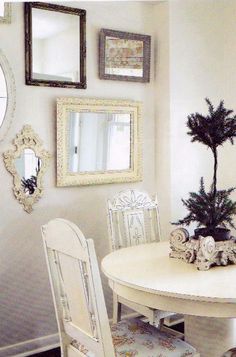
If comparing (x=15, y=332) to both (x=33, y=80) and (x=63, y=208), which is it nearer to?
(x=63, y=208)

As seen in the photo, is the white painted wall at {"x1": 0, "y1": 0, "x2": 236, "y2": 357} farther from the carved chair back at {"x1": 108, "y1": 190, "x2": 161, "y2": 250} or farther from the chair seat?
the chair seat

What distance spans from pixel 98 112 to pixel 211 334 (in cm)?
155

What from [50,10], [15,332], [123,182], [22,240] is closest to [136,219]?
[123,182]

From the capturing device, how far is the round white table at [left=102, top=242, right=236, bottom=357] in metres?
1.90

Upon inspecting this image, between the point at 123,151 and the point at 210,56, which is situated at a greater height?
the point at 210,56

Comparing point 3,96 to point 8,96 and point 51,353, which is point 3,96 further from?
point 51,353

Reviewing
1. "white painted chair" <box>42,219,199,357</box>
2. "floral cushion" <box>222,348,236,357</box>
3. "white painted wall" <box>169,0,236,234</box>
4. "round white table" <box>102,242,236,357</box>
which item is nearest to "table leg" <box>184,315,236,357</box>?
Answer: "round white table" <box>102,242,236,357</box>

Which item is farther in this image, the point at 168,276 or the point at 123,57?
the point at 123,57

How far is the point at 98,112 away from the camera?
10.6 feet

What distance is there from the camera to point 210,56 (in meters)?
3.63

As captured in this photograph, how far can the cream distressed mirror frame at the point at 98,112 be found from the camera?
307 cm

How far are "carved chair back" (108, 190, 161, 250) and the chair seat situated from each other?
28.0 inches

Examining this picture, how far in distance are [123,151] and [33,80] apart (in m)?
0.81

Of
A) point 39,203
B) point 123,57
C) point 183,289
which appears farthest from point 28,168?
point 183,289
